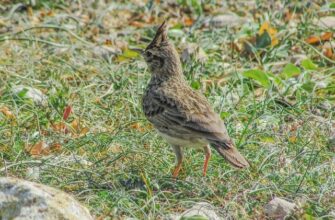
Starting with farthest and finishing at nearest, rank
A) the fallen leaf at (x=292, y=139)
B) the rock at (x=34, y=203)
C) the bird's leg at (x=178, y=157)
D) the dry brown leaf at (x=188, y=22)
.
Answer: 1. the dry brown leaf at (x=188, y=22)
2. the fallen leaf at (x=292, y=139)
3. the bird's leg at (x=178, y=157)
4. the rock at (x=34, y=203)

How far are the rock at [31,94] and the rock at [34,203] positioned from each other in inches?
117

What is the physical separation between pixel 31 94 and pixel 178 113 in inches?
81.8

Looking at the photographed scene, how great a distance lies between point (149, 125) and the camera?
831 centimetres

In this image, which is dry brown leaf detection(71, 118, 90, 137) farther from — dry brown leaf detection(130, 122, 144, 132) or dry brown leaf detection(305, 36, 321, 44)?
dry brown leaf detection(305, 36, 321, 44)

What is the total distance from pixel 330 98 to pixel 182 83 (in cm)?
173

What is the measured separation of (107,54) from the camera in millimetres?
10180

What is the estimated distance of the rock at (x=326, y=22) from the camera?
10.6 meters

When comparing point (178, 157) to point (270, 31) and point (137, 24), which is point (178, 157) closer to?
point (270, 31)

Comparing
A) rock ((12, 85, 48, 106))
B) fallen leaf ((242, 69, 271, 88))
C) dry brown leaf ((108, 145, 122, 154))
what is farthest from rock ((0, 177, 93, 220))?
fallen leaf ((242, 69, 271, 88))

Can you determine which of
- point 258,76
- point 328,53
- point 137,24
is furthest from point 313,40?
point 137,24

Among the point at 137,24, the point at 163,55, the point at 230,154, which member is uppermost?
the point at 163,55

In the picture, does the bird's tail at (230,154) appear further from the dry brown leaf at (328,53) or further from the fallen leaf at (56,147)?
the dry brown leaf at (328,53)

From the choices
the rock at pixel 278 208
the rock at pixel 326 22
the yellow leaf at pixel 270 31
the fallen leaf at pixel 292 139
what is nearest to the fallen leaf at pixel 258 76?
the yellow leaf at pixel 270 31

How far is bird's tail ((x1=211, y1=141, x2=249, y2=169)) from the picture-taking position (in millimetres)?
6582
